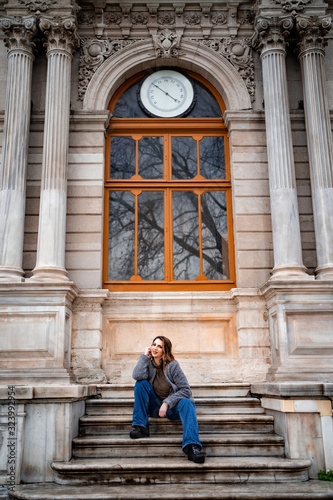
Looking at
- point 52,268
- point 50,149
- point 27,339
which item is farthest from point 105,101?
point 27,339

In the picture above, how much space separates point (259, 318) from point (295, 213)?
1898mm

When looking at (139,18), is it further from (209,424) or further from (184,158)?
(209,424)

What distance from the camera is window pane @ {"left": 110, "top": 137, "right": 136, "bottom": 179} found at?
1014cm

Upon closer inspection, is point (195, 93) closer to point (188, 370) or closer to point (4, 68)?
point (4, 68)

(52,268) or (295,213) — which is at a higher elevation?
(295,213)

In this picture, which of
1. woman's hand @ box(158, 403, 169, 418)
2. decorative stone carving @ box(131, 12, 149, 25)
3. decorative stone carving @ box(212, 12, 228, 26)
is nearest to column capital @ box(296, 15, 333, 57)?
decorative stone carving @ box(212, 12, 228, 26)

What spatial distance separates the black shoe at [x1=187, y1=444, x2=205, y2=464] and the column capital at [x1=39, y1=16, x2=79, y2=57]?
7228 millimetres

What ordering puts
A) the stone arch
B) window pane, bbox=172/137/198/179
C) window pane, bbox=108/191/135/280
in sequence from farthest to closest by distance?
window pane, bbox=172/137/198/179, the stone arch, window pane, bbox=108/191/135/280

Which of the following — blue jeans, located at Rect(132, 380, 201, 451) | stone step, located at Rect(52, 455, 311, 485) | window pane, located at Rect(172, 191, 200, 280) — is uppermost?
window pane, located at Rect(172, 191, 200, 280)

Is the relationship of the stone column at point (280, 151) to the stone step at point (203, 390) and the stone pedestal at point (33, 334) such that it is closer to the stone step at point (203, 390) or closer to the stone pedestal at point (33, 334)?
the stone step at point (203, 390)

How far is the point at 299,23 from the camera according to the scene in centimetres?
964

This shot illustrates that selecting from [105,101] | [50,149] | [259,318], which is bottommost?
[259,318]

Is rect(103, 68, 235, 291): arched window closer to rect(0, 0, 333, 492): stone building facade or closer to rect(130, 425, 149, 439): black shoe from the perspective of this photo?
rect(0, 0, 333, 492): stone building facade

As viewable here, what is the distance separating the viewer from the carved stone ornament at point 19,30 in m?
9.54
